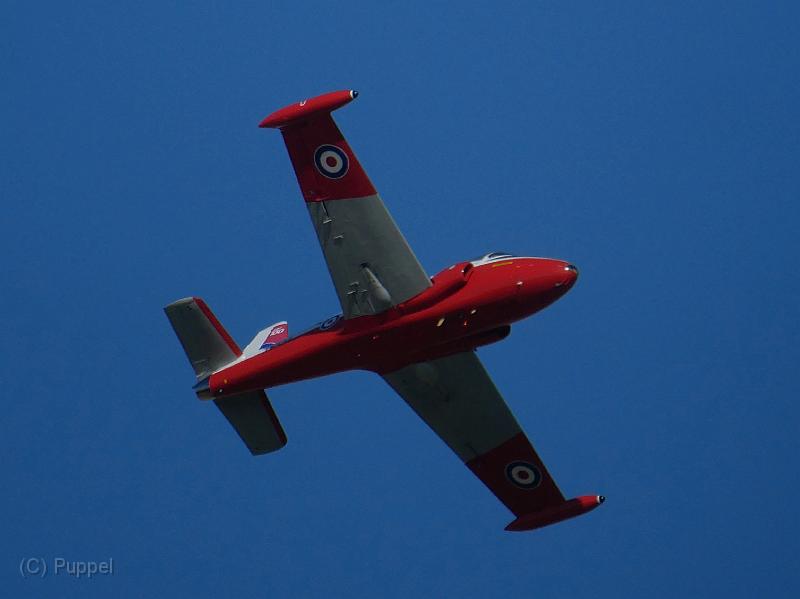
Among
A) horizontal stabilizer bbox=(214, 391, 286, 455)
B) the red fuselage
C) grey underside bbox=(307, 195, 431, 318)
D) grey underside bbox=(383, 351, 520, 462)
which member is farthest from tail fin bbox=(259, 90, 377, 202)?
horizontal stabilizer bbox=(214, 391, 286, 455)

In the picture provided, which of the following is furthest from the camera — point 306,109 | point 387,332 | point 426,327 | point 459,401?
point 459,401

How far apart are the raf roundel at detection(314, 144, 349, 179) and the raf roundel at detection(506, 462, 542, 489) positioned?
8.11m

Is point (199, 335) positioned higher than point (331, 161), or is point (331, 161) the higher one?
point (331, 161)

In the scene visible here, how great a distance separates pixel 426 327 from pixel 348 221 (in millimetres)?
2493

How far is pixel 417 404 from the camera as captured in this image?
28.8m

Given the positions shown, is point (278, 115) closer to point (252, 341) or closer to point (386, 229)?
Result: point (386, 229)

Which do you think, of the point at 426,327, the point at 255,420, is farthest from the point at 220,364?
the point at 426,327

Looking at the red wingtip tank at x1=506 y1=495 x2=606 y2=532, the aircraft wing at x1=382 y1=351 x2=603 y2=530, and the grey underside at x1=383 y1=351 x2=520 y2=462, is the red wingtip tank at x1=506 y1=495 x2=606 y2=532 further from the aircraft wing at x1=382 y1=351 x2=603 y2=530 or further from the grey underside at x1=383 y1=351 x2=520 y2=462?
the grey underside at x1=383 y1=351 x2=520 y2=462

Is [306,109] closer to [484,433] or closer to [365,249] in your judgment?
[365,249]

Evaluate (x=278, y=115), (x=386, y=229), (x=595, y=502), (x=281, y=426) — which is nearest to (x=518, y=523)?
(x=595, y=502)

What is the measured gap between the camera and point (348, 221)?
25516 millimetres

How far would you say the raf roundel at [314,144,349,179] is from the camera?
24984 millimetres

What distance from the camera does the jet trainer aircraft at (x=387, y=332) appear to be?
2502 centimetres

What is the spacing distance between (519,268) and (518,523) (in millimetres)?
7029
